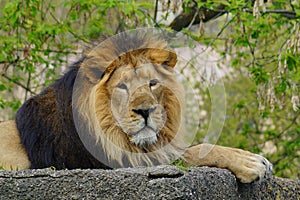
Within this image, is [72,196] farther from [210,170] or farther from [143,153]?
[143,153]

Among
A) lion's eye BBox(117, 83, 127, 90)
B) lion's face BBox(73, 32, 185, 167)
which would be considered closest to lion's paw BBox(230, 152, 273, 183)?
lion's face BBox(73, 32, 185, 167)

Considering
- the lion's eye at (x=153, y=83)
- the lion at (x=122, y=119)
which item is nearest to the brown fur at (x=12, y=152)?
the lion at (x=122, y=119)

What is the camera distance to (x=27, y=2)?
6.46m

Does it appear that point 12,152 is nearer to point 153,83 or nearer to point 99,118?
point 99,118

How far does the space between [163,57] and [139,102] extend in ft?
2.02

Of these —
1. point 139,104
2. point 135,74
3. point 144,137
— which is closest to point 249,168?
point 144,137

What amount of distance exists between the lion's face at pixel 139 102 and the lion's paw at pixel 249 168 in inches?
21.0

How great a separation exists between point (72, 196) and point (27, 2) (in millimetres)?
3678

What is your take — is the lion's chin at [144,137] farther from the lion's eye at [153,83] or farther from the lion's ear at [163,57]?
the lion's ear at [163,57]

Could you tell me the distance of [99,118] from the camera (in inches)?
168

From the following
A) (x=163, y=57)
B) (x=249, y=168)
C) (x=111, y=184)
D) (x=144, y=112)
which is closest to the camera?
(x=111, y=184)

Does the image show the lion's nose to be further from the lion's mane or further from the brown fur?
the brown fur

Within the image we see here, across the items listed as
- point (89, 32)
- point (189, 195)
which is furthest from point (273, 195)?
point (89, 32)

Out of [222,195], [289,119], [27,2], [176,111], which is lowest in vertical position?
[289,119]
